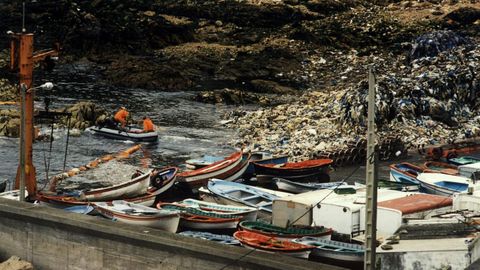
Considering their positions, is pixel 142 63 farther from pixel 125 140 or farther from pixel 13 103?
pixel 125 140

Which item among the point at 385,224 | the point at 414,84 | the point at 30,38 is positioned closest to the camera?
the point at 385,224

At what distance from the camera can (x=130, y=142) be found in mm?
30531

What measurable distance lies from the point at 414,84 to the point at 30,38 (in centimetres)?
1979

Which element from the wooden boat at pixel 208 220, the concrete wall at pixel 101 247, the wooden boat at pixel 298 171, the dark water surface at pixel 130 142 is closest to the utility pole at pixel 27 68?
the concrete wall at pixel 101 247

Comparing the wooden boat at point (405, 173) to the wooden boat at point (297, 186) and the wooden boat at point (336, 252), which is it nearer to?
the wooden boat at point (297, 186)

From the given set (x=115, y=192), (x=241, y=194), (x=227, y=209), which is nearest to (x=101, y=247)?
(x=227, y=209)

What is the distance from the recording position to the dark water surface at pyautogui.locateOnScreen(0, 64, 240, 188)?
2766cm

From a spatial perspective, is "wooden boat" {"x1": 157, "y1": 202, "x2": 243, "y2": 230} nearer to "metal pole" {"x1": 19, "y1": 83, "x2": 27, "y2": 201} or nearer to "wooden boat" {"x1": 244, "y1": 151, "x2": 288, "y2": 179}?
"metal pole" {"x1": 19, "y1": 83, "x2": 27, "y2": 201}

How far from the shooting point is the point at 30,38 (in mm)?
17812

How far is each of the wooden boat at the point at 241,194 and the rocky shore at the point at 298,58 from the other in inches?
244

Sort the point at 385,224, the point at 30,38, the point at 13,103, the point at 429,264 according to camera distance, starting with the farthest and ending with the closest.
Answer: the point at 13,103 → the point at 30,38 → the point at 385,224 → the point at 429,264

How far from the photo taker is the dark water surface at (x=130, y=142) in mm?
27656

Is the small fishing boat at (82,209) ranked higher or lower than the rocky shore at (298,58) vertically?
lower

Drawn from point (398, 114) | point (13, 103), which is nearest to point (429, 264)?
point (398, 114)
